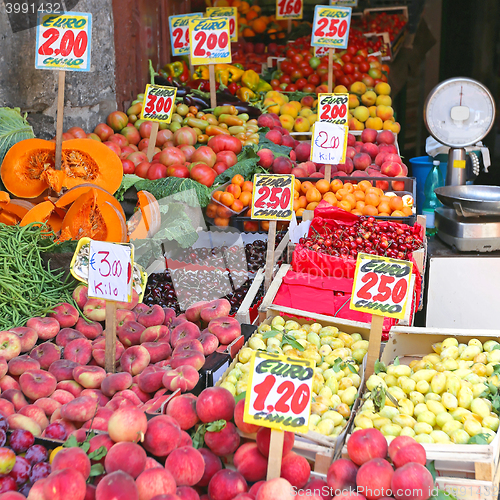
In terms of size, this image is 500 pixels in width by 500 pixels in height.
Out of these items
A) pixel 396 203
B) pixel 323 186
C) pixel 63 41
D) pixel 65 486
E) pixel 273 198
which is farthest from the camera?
pixel 323 186

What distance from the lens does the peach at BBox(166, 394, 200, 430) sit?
1.40 m

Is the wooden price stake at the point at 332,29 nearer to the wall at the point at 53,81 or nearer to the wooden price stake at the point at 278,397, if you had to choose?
the wall at the point at 53,81

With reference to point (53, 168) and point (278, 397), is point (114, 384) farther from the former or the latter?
point (53, 168)

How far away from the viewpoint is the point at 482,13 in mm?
6578

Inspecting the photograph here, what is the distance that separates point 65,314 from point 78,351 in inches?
9.9

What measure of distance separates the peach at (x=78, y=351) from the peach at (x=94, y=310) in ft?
0.78

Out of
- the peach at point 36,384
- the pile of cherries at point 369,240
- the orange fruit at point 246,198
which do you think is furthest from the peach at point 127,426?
the orange fruit at point 246,198

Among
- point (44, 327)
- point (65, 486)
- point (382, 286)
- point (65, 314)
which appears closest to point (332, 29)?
point (382, 286)

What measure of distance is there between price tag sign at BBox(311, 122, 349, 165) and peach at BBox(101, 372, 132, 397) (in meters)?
2.01

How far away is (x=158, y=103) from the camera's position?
3613 mm

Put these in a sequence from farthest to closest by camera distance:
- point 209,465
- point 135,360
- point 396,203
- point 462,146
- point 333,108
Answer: point 333,108 < point 462,146 < point 396,203 < point 135,360 < point 209,465

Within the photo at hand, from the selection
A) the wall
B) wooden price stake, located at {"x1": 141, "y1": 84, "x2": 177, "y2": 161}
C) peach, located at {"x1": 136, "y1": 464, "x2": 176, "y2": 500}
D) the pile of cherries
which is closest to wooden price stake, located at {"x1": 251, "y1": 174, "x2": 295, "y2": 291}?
the pile of cherries

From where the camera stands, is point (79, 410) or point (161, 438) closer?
point (161, 438)

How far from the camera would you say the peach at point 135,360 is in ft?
5.65
